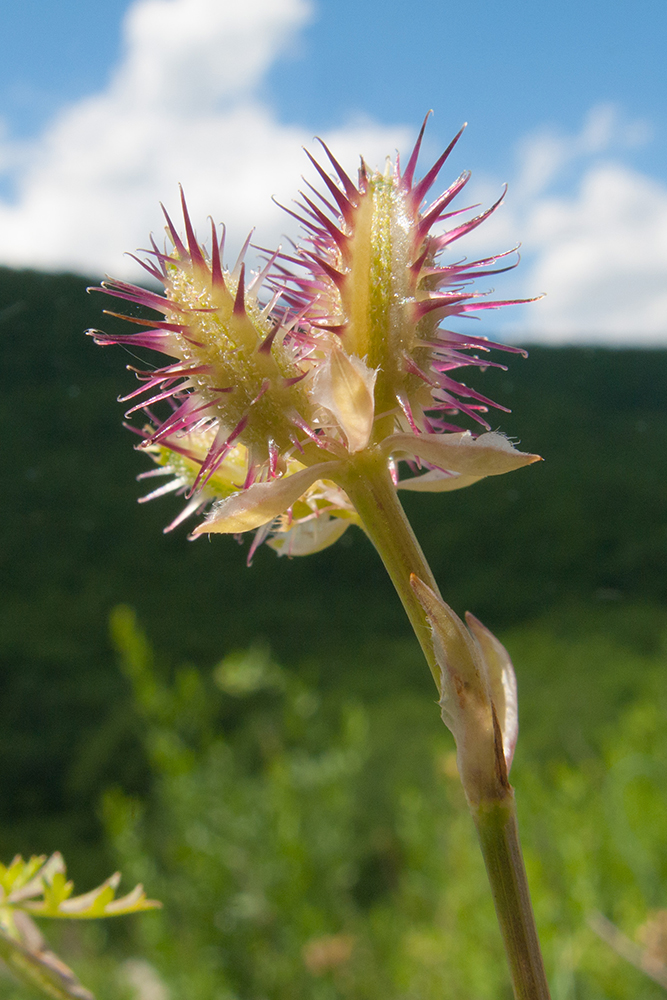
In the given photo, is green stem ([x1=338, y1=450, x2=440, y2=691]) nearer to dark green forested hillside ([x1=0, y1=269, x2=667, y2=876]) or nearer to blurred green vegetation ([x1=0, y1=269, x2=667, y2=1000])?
blurred green vegetation ([x1=0, y1=269, x2=667, y2=1000])

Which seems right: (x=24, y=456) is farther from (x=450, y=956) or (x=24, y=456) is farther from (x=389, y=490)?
(x=389, y=490)

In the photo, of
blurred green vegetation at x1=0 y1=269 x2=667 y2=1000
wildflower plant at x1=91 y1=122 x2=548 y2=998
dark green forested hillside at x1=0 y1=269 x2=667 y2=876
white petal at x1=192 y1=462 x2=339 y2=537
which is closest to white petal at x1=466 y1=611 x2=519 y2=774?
wildflower plant at x1=91 y1=122 x2=548 y2=998

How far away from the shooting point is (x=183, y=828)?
2.74 m

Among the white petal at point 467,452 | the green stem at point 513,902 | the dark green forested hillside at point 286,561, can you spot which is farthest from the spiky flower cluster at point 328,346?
the dark green forested hillside at point 286,561

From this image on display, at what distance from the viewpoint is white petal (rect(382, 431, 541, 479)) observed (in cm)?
38

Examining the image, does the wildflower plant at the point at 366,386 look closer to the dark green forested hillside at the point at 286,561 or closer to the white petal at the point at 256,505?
the white petal at the point at 256,505

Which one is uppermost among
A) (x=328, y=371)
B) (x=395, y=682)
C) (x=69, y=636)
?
(x=328, y=371)

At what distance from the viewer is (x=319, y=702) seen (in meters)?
5.41

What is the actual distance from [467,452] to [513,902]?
198 millimetres

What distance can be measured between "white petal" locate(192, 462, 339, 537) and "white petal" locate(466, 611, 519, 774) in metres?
0.11

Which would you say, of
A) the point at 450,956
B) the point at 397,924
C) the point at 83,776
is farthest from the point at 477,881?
the point at 83,776

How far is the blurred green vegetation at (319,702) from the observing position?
263 centimetres

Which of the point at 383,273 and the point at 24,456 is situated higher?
the point at 383,273

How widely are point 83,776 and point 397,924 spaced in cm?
268
